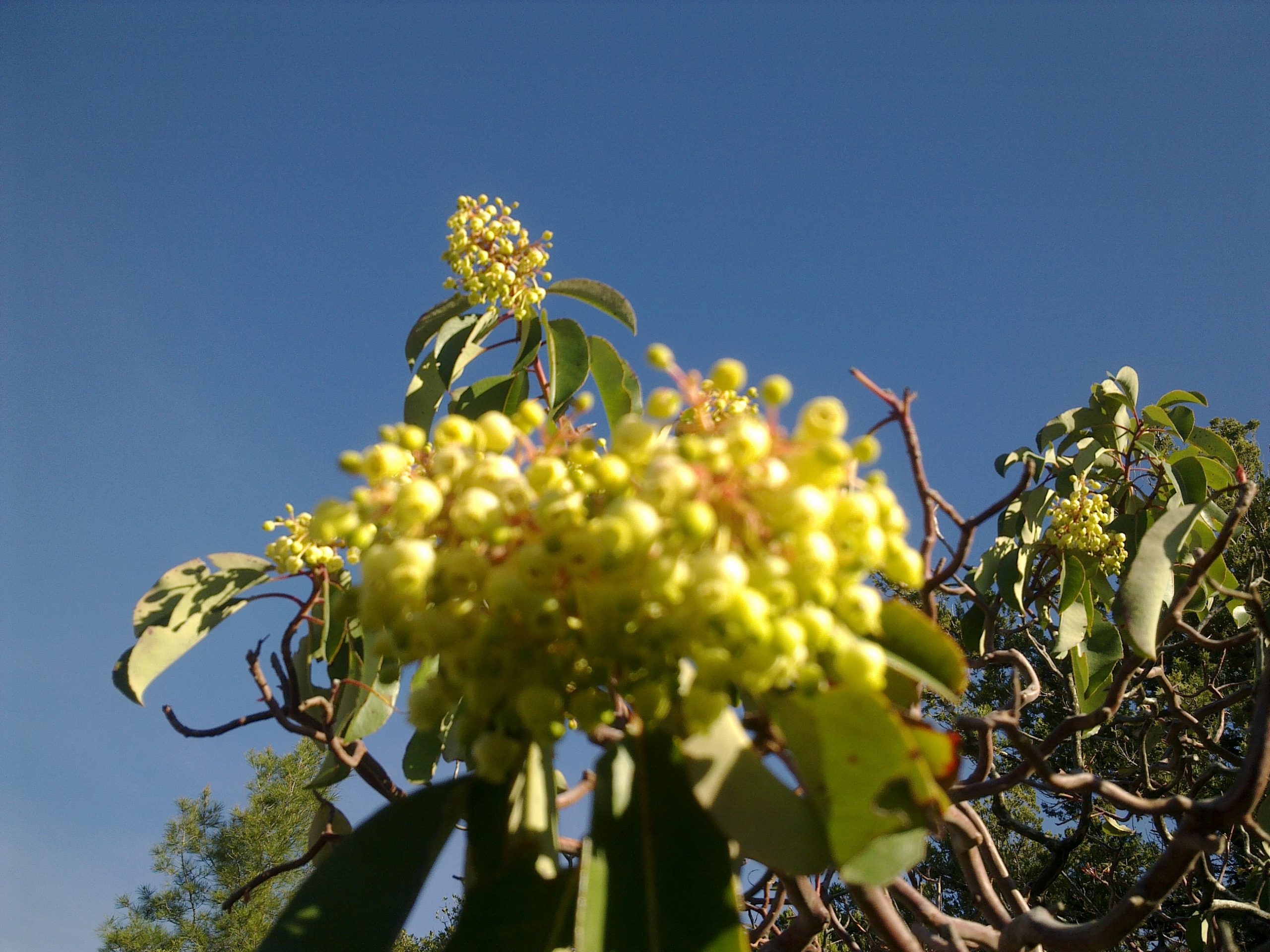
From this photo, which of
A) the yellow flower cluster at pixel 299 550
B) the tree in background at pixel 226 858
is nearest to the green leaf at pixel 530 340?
the yellow flower cluster at pixel 299 550

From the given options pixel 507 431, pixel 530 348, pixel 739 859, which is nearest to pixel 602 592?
pixel 507 431

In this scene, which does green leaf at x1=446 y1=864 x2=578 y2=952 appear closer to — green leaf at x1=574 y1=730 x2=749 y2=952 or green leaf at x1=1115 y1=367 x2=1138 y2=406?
green leaf at x1=574 y1=730 x2=749 y2=952

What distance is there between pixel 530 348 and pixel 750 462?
1.89m

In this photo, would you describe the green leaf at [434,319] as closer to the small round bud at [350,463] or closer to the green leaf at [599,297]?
the green leaf at [599,297]

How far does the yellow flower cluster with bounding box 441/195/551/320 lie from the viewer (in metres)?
2.65

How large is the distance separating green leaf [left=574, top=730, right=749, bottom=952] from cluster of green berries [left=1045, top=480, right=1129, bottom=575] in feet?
10.4

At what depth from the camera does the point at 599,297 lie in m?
2.77

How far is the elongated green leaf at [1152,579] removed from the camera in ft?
5.84

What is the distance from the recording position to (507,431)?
3.59 feet

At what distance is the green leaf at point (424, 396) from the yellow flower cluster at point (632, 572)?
1.60 meters

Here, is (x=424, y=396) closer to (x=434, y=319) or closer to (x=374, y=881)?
(x=434, y=319)

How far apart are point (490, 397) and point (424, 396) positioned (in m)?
0.28

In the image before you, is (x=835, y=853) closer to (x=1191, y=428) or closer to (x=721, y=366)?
(x=721, y=366)

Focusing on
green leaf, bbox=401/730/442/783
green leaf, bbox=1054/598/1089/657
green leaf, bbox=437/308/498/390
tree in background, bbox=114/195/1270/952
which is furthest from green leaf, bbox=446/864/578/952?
green leaf, bbox=1054/598/1089/657
